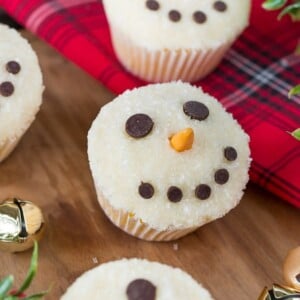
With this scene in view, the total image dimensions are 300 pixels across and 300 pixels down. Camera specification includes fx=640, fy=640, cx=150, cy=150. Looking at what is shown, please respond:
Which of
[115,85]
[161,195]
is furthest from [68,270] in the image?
[115,85]

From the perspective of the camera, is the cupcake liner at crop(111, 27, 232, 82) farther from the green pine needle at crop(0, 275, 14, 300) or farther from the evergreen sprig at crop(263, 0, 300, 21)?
the green pine needle at crop(0, 275, 14, 300)

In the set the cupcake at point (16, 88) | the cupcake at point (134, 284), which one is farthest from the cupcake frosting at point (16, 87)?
the cupcake at point (134, 284)

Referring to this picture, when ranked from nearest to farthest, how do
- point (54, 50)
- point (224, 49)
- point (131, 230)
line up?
point (131, 230) → point (224, 49) → point (54, 50)

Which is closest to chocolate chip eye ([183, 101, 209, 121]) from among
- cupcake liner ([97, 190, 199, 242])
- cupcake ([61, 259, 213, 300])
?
cupcake liner ([97, 190, 199, 242])

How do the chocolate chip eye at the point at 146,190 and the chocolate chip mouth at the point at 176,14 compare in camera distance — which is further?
the chocolate chip mouth at the point at 176,14

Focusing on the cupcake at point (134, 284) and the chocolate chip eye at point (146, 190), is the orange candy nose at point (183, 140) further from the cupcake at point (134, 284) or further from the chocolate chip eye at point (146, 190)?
the cupcake at point (134, 284)

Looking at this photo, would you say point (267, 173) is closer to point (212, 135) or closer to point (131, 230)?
point (212, 135)

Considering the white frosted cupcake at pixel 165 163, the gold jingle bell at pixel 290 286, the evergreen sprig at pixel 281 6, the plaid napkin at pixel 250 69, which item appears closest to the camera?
the gold jingle bell at pixel 290 286

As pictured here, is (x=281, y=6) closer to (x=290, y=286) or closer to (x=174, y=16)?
(x=174, y=16)
